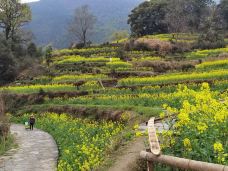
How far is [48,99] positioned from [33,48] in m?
27.7

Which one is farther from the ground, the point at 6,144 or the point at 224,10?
the point at 224,10

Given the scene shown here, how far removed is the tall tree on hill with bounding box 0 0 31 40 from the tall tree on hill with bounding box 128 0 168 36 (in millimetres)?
16887

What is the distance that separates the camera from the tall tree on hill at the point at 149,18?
65188 mm

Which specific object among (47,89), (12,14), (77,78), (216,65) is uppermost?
(12,14)

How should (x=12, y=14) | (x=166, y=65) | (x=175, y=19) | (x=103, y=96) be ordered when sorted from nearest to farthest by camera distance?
(x=103, y=96), (x=166, y=65), (x=12, y=14), (x=175, y=19)

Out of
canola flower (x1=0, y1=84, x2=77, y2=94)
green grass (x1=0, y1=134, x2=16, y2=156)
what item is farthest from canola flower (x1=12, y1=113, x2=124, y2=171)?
canola flower (x1=0, y1=84, x2=77, y2=94)

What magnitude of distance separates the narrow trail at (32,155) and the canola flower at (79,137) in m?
0.33

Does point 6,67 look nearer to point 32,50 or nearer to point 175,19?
point 32,50

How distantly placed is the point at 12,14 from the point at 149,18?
19647mm

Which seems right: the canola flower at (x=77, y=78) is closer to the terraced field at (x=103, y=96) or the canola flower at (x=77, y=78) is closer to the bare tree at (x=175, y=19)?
the terraced field at (x=103, y=96)

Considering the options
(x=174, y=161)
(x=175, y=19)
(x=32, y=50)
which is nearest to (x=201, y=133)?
(x=174, y=161)

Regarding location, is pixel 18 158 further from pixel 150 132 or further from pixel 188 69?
pixel 188 69

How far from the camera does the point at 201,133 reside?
697 cm

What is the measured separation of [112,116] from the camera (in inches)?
782
